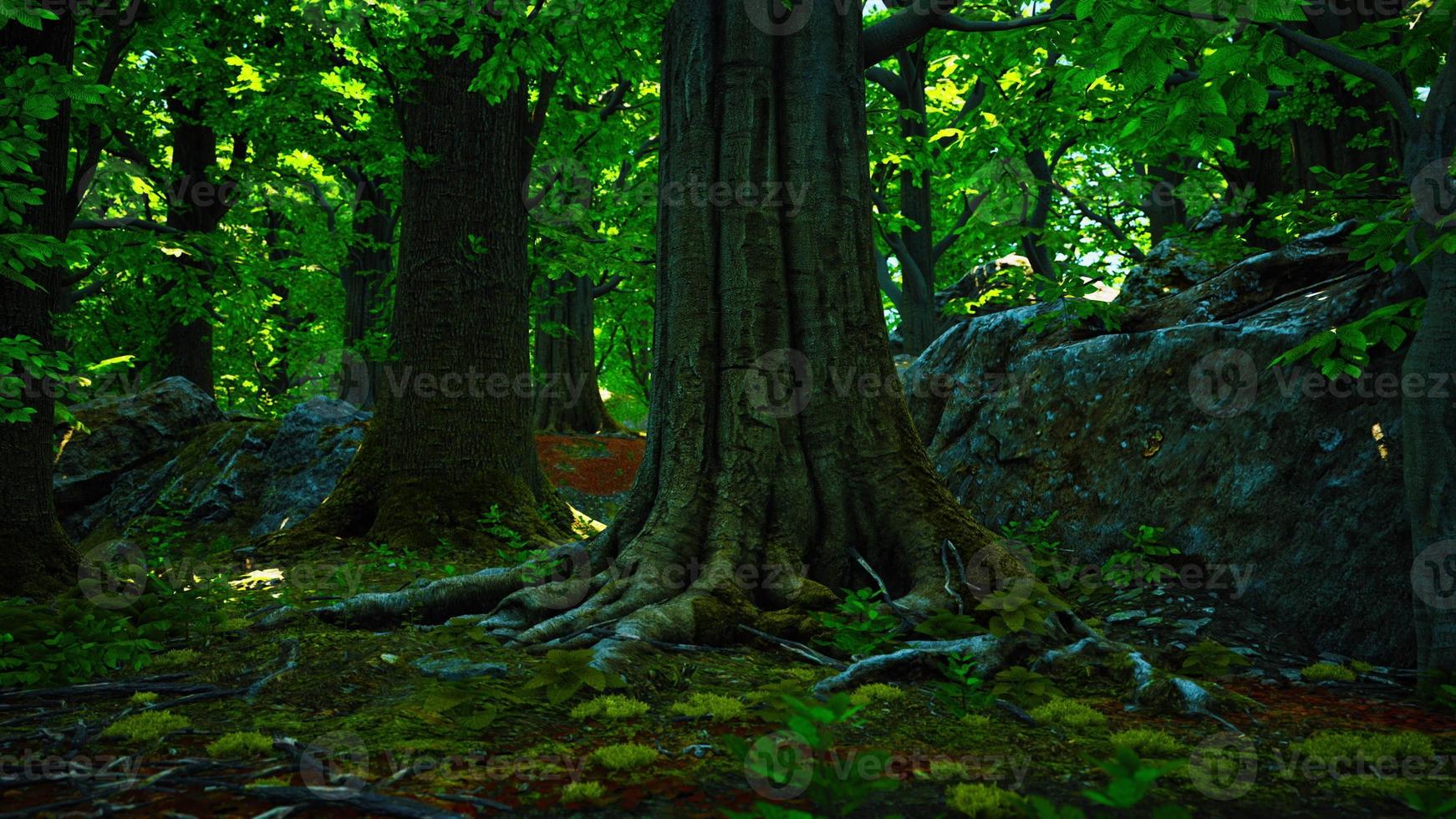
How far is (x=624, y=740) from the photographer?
3.27 metres

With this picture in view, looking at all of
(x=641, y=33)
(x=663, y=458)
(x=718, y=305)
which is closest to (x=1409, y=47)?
(x=718, y=305)

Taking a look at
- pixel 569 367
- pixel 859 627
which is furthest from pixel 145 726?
pixel 569 367

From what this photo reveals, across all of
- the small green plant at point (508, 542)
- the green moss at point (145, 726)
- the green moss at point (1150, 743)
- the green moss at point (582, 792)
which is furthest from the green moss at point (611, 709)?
the small green plant at point (508, 542)

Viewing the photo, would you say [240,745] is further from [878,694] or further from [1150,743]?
[1150,743]

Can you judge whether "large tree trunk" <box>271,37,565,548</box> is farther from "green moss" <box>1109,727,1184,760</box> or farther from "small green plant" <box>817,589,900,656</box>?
"green moss" <box>1109,727,1184,760</box>

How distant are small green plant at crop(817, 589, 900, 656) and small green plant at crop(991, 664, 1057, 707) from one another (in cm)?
70

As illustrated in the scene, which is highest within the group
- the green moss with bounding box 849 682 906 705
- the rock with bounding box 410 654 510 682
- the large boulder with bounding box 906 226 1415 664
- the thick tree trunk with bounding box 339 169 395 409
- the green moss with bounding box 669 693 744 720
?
the thick tree trunk with bounding box 339 169 395 409

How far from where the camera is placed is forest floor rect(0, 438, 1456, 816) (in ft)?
8.66

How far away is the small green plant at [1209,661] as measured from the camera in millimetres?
4512

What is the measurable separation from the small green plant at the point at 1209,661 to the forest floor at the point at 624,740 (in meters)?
0.13

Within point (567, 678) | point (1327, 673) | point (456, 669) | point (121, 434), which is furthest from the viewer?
point (121, 434)

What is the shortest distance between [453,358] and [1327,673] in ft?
25.8

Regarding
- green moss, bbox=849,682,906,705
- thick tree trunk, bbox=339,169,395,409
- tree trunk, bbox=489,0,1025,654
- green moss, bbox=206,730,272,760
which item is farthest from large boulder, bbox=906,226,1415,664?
thick tree trunk, bbox=339,169,395,409

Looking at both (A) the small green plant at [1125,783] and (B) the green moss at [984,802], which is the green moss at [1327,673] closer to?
(B) the green moss at [984,802]
